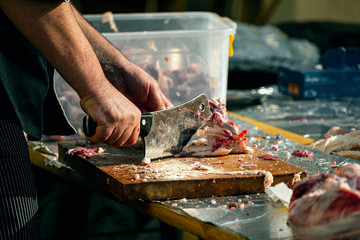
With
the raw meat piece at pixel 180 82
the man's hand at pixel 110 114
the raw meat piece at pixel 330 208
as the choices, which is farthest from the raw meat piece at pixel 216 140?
the raw meat piece at pixel 180 82

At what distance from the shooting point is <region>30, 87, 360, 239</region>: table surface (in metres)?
1.60

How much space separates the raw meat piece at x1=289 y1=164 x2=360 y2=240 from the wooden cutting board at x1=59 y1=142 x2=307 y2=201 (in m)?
0.39

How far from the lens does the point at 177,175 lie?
1869 mm

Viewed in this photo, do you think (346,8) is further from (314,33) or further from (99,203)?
(99,203)

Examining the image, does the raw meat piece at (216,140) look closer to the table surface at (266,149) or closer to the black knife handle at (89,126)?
the table surface at (266,149)

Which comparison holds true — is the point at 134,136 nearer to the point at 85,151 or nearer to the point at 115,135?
the point at 115,135

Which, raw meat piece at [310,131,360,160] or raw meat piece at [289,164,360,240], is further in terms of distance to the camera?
raw meat piece at [310,131,360,160]

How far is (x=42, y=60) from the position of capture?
202cm

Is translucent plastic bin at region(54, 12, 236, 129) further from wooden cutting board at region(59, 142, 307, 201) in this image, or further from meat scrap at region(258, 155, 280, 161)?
meat scrap at region(258, 155, 280, 161)

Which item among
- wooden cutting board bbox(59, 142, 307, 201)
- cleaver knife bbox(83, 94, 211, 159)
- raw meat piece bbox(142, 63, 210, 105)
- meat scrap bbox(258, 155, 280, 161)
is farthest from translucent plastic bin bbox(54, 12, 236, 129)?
meat scrap bbox(258, 155, 280, 161)

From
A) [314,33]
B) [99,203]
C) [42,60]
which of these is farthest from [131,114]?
[314,33]

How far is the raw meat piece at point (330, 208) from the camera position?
1337mm

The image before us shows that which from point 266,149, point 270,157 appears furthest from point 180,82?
point 270,157

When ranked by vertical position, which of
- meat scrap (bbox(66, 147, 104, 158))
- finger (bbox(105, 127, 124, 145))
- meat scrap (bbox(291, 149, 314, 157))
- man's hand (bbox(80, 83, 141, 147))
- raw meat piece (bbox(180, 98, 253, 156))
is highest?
man's hand (bbox(80, 83, 141, 147))
